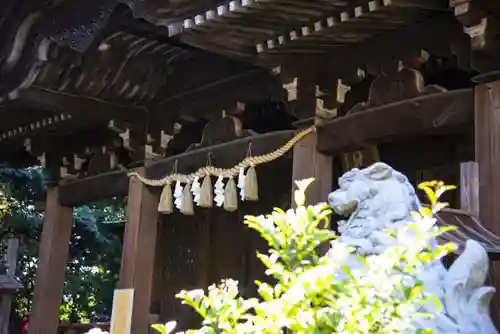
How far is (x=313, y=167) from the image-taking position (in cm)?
484

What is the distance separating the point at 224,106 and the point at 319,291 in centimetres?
407

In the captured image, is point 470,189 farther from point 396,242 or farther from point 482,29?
point 396,242

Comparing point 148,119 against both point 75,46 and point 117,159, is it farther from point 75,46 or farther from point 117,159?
point 75,46

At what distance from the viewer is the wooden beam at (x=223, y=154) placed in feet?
17.3

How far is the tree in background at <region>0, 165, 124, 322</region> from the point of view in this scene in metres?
11.6

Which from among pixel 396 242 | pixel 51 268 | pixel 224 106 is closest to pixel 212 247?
pixel 51 268

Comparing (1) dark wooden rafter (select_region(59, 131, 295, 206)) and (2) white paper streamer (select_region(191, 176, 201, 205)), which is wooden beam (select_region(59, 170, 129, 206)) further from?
(2) white paper streamer (select_region(191, 176, 201, 205))

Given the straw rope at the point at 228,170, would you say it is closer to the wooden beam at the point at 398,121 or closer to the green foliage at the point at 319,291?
the wooden beam at the point at 398,121

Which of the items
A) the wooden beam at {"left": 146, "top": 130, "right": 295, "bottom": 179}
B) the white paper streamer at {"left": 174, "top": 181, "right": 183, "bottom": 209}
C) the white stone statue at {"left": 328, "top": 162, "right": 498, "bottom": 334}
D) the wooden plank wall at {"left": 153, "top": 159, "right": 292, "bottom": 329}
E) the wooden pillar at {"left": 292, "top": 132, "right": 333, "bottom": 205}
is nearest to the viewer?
the white stone statue at {"left": 328, "top": 162, "right": 498, "bottom": 334}

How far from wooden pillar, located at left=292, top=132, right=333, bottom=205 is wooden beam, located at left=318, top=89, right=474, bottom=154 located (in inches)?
2.5

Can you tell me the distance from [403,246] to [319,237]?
280mm

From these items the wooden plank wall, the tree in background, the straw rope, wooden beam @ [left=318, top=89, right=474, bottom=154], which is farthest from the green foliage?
the tree in background

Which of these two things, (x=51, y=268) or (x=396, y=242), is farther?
(x=51, y=268)

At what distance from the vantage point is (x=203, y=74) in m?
6.12
